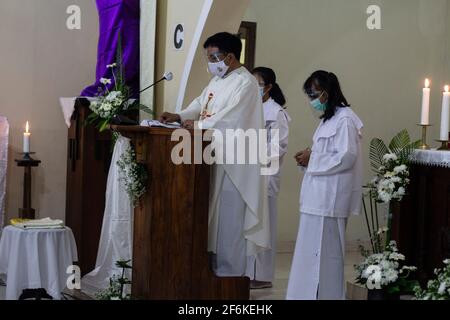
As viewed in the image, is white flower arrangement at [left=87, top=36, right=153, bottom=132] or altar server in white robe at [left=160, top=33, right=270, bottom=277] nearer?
altar server in white robe at [left=160, top=33, right=270, bottom=277]

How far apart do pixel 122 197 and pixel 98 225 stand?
0.81 m

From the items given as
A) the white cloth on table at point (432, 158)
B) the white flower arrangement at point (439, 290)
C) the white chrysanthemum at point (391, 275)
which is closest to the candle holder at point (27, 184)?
the white cloth on table at point (432, 158)

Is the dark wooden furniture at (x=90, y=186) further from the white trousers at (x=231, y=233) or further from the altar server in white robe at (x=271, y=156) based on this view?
the white trousers at (x=231, y=233)

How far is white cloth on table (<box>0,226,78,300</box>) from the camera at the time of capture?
18.9 feet

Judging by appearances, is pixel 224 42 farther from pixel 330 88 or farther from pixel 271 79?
pixel 271 79

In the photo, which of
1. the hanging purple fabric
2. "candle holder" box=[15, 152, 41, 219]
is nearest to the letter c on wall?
the hanging purple fabric

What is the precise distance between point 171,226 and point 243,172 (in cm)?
68

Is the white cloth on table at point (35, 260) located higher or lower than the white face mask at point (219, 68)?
lower

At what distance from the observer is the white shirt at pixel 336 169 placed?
204 inches

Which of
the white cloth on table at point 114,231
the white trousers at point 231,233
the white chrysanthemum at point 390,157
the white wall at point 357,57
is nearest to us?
the white trousers at point 231,233

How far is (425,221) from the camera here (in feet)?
18.9

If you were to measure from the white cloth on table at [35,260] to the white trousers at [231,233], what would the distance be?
143 cm

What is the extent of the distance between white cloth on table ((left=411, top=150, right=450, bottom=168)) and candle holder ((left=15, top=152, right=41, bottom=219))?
334 cm

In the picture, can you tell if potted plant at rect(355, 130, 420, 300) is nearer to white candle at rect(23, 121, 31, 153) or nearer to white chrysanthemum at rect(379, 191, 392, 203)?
white chrysanthemum at rect(379, 191, 392, 203)
